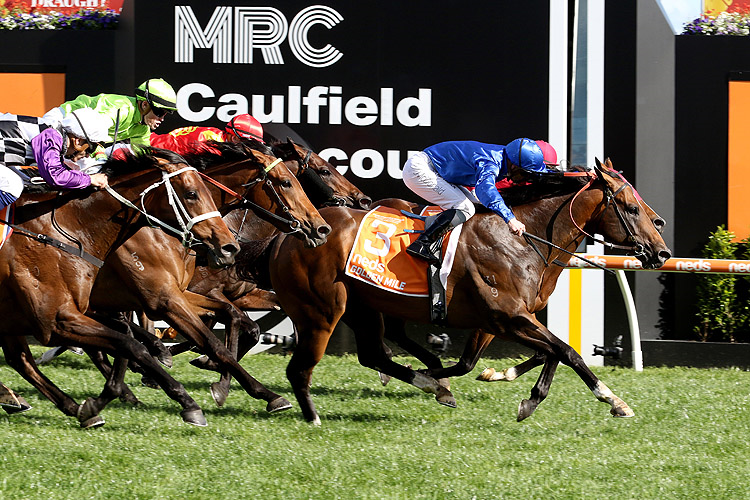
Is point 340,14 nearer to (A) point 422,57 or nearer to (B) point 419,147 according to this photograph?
(A) point 422,57

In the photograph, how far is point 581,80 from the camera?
8.84 m

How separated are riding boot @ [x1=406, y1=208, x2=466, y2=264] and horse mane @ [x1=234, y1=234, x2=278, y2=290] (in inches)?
40.6

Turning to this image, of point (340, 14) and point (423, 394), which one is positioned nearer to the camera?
point (423, 394)

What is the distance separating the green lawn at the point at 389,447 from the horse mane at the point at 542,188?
1382 mm

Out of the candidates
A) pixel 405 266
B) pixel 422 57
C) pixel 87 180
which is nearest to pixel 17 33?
pixel 422 57

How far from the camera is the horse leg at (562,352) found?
5805mm

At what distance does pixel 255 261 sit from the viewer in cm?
655

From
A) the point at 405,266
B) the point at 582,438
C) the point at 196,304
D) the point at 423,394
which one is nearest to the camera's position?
the point at 582,438

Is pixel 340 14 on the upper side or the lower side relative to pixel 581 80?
upper

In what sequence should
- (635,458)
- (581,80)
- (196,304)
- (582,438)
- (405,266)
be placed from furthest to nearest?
(581,80), (196,304), (405,266), (582,438), (635,458)

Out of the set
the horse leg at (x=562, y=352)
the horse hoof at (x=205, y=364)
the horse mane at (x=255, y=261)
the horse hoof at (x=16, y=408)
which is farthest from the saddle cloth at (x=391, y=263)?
the horse hoof at (x=16, y=408)

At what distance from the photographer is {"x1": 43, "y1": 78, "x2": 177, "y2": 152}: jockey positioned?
22.0ft

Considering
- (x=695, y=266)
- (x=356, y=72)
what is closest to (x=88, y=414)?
(x=356, y=72)

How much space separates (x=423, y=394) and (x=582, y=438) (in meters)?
1.66
